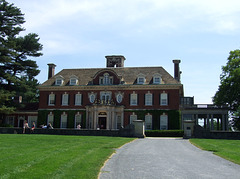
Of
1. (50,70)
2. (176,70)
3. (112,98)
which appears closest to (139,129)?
(112,98)

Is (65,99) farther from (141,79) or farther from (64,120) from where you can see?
(141,79)

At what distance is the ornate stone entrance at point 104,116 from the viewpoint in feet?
142

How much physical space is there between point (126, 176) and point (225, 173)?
→ 11.4ft

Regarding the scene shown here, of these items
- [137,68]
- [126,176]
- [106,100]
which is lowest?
[126,176]

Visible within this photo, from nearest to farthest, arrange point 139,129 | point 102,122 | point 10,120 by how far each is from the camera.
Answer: point 139,129 < point 102,122 < point 10,120

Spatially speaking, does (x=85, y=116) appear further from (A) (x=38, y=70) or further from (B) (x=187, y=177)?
(B) (x=187, y=177)

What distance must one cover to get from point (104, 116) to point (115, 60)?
37.8 feet

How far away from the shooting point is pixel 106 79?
4597cm

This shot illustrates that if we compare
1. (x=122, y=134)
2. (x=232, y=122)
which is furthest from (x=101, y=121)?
(x=232, y=122)

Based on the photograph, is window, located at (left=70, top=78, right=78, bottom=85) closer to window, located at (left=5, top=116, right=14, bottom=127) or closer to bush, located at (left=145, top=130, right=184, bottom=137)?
window, located at (left=5, top=116, right=14, bottom=127)

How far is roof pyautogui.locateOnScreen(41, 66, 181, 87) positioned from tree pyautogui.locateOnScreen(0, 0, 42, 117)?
18.3ft

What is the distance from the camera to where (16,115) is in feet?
166

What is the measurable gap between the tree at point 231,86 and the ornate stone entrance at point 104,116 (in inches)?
609

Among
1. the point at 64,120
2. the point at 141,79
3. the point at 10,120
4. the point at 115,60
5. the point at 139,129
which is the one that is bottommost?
the point at 139,129
